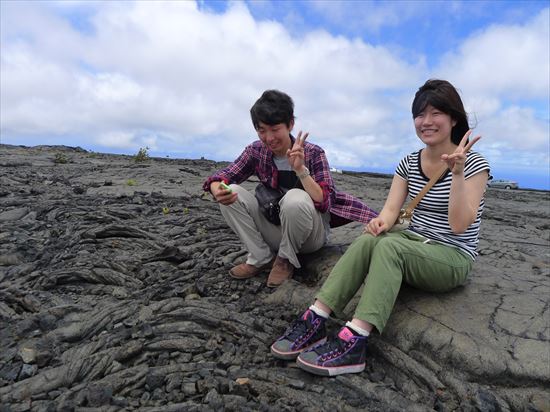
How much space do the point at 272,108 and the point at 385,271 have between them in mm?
1894

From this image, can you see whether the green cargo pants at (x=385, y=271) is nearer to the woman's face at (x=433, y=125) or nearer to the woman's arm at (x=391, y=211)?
the woman's arm at (x=391, y=211)

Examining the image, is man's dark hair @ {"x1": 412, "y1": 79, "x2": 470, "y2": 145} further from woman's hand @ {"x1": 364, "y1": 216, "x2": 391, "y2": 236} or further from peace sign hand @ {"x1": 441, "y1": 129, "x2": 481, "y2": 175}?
woman's hand @ {"x1": 364, "y1": 216, "x2": 391, "y2": 236}

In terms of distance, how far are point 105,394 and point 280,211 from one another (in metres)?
2.32

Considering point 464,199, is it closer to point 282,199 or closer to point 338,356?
point 338,356

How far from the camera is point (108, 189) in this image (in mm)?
11188

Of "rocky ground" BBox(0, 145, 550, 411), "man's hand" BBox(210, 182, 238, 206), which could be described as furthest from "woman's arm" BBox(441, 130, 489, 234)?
"man's hand" BBox(210, 182, 238, 206)

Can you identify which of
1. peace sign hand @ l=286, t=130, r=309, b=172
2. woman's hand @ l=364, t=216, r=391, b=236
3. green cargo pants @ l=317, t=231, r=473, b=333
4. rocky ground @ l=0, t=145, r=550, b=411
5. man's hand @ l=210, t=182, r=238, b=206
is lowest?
rocky ground @ l=0, t=145, r=550, b=411

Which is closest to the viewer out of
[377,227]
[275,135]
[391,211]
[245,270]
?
[377,227]

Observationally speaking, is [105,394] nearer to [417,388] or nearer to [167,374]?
[167,374]

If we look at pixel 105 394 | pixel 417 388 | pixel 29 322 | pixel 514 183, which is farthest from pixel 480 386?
pixel 514 183

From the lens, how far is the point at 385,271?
11.8ft

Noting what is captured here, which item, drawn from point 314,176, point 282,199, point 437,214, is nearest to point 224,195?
point 282,199

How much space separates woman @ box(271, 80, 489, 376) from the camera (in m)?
3.50

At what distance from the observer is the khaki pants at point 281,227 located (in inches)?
177
